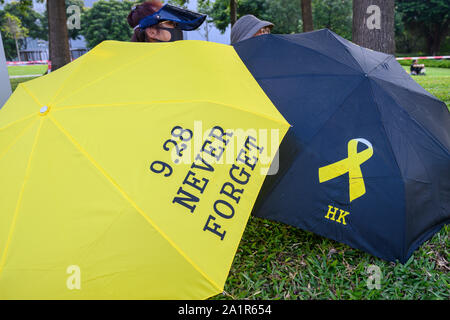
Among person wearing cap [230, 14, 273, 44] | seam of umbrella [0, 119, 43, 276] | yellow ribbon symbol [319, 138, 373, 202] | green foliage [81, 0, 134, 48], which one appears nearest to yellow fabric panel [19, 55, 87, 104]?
seam of umbrella [0, 119, 43, 276]

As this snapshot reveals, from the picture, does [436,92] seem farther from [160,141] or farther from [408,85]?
[160,141]

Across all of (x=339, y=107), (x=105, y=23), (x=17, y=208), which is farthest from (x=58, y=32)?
(x=105, y=23)

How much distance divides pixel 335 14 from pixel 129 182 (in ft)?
127

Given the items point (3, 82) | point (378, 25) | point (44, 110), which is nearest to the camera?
point (44, 110)

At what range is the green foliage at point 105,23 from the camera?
164 ft

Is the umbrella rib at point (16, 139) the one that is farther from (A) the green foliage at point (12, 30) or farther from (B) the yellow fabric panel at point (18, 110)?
(A) the green foliage at point (12, 30)

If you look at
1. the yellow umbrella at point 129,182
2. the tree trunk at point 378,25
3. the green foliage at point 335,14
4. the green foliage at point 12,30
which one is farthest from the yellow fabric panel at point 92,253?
the green foliage at point 12,30

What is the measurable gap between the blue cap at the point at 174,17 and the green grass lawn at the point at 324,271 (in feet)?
7.91

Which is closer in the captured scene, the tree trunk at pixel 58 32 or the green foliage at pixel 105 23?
the tree trunk at pixel 58 32

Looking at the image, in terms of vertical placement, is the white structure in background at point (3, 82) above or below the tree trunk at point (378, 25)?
below

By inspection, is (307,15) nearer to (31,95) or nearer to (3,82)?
(3,82)

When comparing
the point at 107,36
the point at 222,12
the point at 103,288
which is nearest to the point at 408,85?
the point at 103,288

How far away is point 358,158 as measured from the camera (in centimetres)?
247

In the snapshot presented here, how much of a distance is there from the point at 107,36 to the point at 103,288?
55287 millimetres
